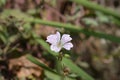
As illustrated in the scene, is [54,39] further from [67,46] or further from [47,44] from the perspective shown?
[47,44]

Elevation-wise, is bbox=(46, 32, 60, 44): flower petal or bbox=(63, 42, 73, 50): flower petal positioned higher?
bbox=(46, 32, 60, 44): flower petal

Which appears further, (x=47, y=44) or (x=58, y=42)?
(x=47, y=44)

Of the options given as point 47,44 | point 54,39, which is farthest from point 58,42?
point 47,44

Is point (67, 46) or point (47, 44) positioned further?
point (47, 44)

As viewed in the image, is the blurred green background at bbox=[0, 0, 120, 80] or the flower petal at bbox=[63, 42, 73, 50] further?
the blurred green background at bbox=[0, 0, 120, 80]

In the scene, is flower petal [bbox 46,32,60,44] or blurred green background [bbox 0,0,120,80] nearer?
flower petal [bbox 46,32,60,44]

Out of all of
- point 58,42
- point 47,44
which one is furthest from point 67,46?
point 47,44

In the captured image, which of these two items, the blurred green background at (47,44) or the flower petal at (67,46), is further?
the blurred green background at (47,44)

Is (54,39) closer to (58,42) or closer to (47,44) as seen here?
(58,42)

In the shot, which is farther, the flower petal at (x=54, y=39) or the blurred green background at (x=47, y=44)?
the blurred green background at (x=47, y=44)

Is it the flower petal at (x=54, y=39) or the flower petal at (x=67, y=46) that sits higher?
the flower petal at (x=54, y=39)

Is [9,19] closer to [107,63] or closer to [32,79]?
[32,79]
